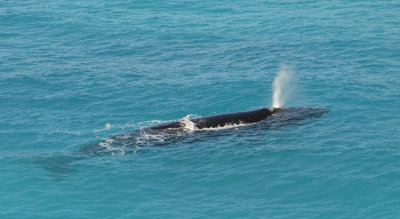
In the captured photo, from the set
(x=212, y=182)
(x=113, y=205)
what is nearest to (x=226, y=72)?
(x=212, y=182)

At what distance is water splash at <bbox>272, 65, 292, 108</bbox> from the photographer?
55.6 meters

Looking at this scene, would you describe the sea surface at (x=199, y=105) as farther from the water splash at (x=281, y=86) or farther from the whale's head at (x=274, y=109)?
the whale's head at (x=274, y=109)

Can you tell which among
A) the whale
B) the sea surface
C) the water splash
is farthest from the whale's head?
the sea surface

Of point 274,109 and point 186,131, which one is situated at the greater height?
point 274,109

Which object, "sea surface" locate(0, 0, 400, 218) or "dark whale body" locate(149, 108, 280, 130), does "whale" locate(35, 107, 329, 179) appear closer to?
"dark whale body" locate(149, 108, 280, 130)

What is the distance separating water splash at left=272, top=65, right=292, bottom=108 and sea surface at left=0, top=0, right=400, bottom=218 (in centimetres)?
55

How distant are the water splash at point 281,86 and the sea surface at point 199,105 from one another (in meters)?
0.55

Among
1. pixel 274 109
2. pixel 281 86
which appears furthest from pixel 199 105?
pixel 281 86

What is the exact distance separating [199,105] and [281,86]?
398 inches

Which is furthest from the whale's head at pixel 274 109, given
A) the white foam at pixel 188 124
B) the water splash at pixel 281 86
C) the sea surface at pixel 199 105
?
the white foam at pixel 188 124

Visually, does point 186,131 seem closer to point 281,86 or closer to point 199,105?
point 199,105

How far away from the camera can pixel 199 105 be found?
5534 centimetres

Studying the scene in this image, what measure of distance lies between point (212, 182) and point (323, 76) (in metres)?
25.8

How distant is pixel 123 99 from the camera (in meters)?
57.6
